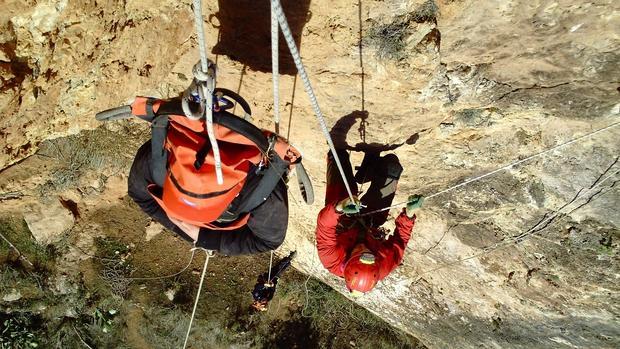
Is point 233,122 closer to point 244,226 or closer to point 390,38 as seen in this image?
point 244,226

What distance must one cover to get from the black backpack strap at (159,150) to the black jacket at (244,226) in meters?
0.11

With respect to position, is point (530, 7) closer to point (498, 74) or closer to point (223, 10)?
point (498, 74)

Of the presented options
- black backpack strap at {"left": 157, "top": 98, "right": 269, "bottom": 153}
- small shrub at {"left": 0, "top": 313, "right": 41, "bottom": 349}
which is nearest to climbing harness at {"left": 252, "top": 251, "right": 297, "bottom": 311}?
small shrub at {"left": 0, "top": 313, "right": 41, "bottom": 349}

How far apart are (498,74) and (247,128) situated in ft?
5.04

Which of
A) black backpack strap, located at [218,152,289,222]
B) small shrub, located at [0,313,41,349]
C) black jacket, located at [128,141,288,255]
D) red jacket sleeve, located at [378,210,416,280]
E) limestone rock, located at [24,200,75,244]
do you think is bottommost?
small shrub, located at [0,313,41,349]

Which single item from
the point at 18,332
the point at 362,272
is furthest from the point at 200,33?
the point at 18,332

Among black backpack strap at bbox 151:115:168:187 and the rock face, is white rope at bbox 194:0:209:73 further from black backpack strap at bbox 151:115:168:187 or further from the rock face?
the rock face

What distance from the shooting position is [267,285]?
627cm

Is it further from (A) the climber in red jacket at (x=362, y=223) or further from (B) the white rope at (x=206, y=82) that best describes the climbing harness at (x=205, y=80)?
(A) the climber in red jacket at (x=362, y=223)

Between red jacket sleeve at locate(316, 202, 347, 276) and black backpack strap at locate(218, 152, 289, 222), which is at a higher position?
black backpack strap at locate(218, 152, 289, 222)

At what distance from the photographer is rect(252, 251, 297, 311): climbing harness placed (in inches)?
246

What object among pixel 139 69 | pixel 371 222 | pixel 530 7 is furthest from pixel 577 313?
pixel 139 69

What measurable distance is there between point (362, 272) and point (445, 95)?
4.57 feet

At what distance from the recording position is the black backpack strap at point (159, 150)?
85.5 inches
